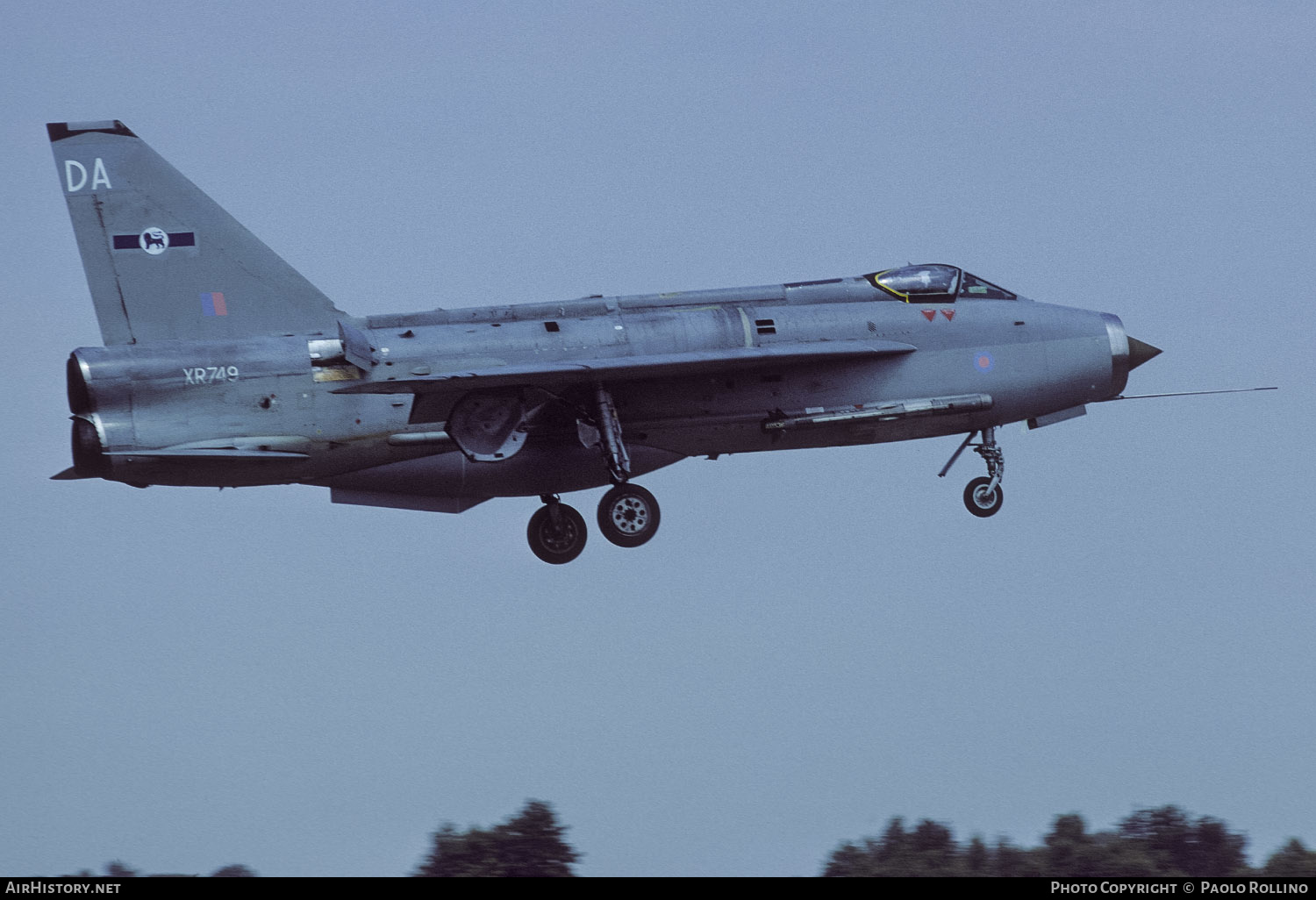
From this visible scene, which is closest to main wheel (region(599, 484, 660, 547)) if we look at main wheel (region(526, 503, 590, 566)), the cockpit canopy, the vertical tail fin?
main wheel (region(526, 503, 590, 566))

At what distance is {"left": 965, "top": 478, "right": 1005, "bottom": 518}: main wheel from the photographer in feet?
92.9

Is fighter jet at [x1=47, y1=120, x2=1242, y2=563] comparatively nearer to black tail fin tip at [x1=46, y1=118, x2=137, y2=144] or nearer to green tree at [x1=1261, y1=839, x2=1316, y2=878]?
black tail fin tip at [x1=46, y1=118, x2=137, y2=144]

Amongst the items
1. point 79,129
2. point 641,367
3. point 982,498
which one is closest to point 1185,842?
point 982,498

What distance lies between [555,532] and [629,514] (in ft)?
4.33

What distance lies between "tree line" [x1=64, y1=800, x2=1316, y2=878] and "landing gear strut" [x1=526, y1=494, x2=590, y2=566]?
617 cm

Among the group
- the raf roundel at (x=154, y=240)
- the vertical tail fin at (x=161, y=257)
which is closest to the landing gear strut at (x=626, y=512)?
the vertical tail fin at (x=161, y=257)

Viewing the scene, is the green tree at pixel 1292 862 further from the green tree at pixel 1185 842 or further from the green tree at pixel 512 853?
the green tree at pixel 512 853

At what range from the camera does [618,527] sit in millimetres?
26391

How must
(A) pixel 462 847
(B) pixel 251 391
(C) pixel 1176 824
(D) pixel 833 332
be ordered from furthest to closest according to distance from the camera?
(C) pixel 1176 824 → (A) pixel 462 847 → (D) pixel 833 332 → (B) pixel 251 391

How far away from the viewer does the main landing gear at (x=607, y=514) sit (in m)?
25.7

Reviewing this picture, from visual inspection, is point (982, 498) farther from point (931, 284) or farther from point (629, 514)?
point (629, 514)

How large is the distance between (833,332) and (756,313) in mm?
1020
